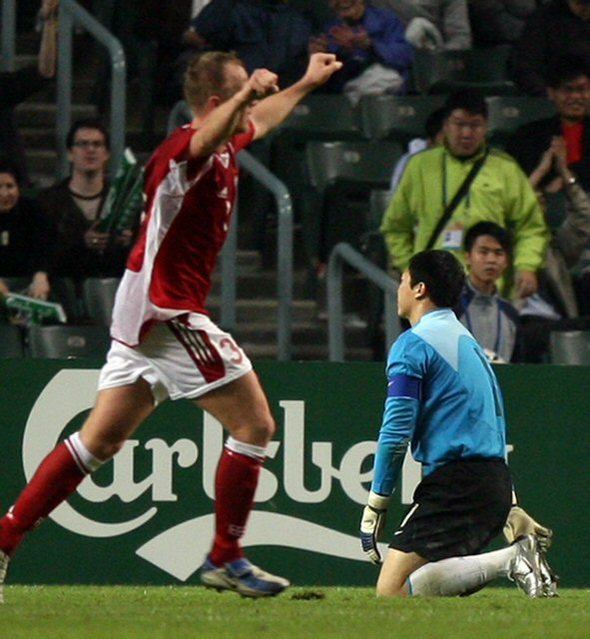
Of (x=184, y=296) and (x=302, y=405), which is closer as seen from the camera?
(x=184, y=296)

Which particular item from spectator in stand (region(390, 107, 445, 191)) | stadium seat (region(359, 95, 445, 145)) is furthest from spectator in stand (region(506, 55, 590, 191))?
stadium seat (region(359, 95, 445, 145))

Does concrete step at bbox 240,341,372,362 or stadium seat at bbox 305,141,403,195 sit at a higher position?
stadium seat at bbox 305,141,403,195

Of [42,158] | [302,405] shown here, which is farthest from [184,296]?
[42,158]

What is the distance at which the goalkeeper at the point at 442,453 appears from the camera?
8.40 meters

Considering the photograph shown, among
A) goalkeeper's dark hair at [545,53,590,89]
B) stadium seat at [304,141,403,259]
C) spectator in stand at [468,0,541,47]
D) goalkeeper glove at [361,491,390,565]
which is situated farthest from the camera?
spectator in stand at [468,0,541,47]

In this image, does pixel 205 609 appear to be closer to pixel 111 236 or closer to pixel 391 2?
pixel 111 236

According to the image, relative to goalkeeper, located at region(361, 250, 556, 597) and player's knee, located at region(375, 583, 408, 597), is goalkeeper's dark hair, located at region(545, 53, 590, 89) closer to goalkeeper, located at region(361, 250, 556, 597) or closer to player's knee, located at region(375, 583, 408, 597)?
goalkeeper, located at region(361, 250, 556, 597)

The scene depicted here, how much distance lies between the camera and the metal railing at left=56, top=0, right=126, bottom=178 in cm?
1295

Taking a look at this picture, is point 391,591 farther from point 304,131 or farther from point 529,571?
point 304,131

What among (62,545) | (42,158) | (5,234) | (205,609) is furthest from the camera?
(42,158)

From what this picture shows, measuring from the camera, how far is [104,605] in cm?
820

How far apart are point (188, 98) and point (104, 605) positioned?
201 cm

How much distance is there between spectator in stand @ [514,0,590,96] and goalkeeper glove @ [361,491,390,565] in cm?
672

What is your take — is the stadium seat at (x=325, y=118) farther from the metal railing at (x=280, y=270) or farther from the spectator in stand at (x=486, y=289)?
the spectator in stand at (x=486, y=289)
